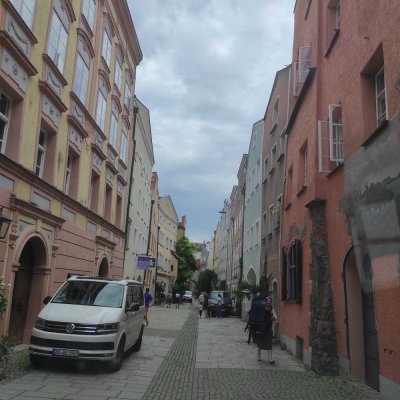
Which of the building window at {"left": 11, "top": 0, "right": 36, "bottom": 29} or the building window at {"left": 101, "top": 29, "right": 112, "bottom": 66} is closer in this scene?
the building window at {"left": 11, "top": 0, "right": 36, "bottom": 29}

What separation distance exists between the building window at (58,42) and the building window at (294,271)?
29.3 feet

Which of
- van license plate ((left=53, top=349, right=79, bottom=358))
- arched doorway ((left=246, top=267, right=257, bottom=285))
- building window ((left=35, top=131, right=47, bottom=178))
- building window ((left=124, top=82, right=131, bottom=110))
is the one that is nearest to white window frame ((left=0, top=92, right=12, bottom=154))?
building window ((left=35, top=131, right=47, bottom=178))

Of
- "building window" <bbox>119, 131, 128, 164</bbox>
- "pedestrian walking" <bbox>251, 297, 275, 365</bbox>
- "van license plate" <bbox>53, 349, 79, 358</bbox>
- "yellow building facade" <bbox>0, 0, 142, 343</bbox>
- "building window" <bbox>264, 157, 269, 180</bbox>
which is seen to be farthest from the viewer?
"building window" <bbox>264, 157, 269, 180</bbox>

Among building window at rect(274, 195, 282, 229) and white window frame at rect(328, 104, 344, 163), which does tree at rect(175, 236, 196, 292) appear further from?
white window frame at rect(328, 104, 344, 163)

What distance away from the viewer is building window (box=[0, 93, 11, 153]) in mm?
11398

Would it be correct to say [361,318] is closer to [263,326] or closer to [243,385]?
[243,385]

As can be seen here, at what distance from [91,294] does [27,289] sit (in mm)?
3504

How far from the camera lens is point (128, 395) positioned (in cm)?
799

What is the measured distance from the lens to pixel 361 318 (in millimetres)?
9969

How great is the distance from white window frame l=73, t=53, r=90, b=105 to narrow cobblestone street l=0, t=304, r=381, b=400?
900cm

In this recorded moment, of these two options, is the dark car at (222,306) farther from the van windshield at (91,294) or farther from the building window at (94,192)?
the van windshield at (91,294)

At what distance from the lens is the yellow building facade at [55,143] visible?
11.4m

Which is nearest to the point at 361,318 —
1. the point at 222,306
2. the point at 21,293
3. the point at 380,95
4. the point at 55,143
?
the point at 380,95

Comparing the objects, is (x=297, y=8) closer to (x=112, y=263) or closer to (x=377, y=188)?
(x=377, y=188)
